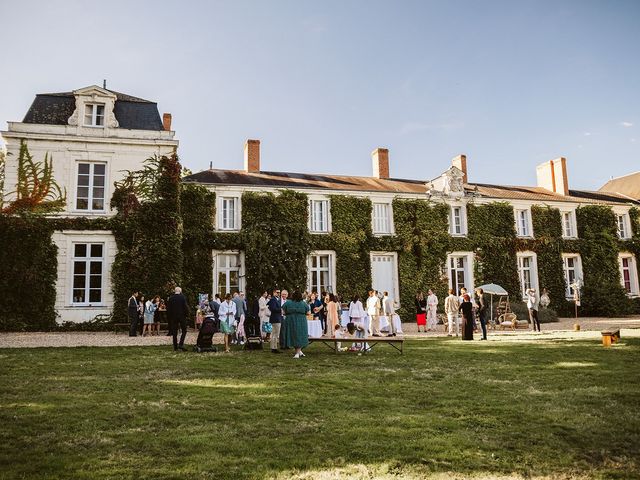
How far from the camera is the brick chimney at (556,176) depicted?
101ft

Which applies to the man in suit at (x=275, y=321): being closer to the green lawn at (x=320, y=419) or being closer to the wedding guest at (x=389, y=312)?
the green lawn at (x=320, y=419)

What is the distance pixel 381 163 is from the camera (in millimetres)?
29016

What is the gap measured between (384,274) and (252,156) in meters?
9.70

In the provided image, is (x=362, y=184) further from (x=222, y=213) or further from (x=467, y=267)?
(x=222, y=213)

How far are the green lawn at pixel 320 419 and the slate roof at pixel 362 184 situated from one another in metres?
15.6

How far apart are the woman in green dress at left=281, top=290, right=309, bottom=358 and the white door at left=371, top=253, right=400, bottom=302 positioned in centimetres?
1316

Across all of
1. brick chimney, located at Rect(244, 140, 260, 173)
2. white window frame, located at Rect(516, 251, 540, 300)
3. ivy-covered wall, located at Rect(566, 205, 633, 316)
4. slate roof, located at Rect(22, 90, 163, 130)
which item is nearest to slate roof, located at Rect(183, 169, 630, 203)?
brick chimney, located at Rect(244, 140, 260, 173)

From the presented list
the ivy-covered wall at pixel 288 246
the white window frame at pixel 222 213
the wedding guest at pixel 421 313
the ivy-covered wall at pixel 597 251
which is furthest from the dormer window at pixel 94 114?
the ivy-covered wall at pixel 597 251

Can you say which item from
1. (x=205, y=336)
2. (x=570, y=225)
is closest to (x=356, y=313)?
(x=205, y=336)

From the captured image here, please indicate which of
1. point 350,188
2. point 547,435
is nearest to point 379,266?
point 350,188

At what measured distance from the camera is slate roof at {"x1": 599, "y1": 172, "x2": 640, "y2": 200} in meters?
36.1

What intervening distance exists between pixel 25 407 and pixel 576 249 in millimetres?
29440

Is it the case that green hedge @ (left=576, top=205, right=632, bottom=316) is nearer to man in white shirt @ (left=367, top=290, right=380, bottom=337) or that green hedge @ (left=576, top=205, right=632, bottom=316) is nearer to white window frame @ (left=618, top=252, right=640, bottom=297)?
white window frame @ (left=618, top=252, right=640, bottom=297)

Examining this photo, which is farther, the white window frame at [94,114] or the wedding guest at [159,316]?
the white window frame at [94,114]
